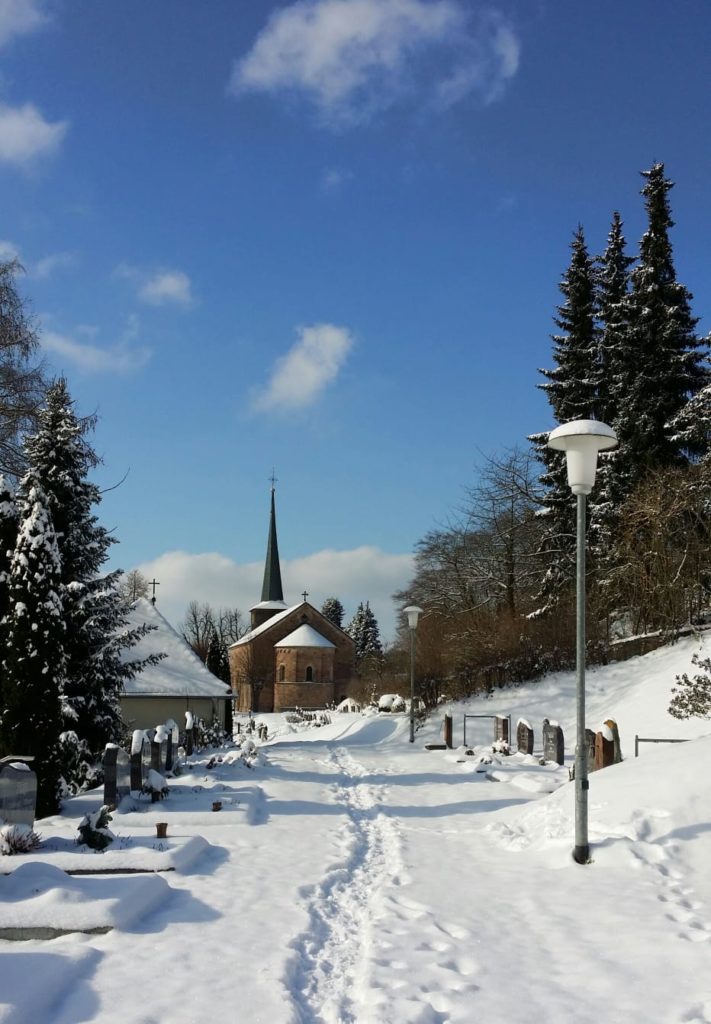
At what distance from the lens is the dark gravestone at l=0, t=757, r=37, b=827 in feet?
33.5

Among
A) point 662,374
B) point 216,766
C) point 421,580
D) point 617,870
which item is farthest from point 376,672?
point 617,870

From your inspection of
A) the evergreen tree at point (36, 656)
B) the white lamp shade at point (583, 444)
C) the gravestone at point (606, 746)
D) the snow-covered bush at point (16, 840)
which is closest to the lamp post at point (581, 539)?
the white lamp shade at point (583, 444)

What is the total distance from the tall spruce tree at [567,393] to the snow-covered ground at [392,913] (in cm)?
1951

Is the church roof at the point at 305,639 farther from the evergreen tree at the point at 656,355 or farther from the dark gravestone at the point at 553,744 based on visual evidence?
the dark gravestone at the point at 553,744

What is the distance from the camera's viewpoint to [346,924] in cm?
703

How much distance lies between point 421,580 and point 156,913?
36.8m

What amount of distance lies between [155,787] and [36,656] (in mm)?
Result: 2857

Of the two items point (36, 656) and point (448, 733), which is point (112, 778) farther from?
point (448, 733)

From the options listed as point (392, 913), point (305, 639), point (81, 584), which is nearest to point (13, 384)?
point (81, 584)

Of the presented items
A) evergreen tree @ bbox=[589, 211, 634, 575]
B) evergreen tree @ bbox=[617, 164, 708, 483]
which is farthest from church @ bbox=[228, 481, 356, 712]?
evergreen tree @ bbox=[617, 164, 708, 483]

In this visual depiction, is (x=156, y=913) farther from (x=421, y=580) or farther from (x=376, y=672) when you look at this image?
(x=376, y=672)

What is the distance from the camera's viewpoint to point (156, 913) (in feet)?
23.0

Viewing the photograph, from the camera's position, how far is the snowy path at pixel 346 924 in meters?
A: 5.23

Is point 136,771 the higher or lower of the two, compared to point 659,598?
lower
